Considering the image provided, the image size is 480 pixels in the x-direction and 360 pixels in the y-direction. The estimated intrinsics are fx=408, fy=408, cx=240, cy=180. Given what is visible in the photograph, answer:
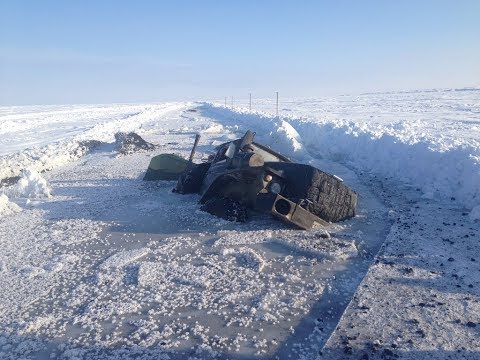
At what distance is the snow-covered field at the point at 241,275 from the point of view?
3.94 meters

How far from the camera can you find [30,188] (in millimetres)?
10062

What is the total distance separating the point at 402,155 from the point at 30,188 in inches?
384

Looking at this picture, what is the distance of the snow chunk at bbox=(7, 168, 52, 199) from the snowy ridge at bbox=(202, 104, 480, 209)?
8130 millimetres

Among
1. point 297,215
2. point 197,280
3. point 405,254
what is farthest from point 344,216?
point 197,280

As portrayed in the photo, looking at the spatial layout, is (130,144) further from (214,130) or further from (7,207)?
(7,207)

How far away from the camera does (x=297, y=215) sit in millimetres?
6812

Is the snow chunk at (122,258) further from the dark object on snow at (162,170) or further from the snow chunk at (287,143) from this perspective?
the snow chunk at (287,143)

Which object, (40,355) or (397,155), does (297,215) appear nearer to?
(40,355)

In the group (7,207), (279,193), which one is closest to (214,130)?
(7,207)

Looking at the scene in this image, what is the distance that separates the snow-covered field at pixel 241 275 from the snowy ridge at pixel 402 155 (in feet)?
0.18

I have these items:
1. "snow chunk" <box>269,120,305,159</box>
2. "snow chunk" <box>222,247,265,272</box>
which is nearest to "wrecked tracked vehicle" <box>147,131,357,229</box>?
"snow chunk" <box>222,247,265,272</box>

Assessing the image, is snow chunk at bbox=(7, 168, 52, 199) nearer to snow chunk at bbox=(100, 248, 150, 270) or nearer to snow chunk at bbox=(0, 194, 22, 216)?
snow chunk at bbox=(0, 194, 22, 216)

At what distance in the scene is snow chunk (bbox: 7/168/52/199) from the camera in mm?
9898

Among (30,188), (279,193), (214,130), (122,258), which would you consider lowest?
(122,258)
